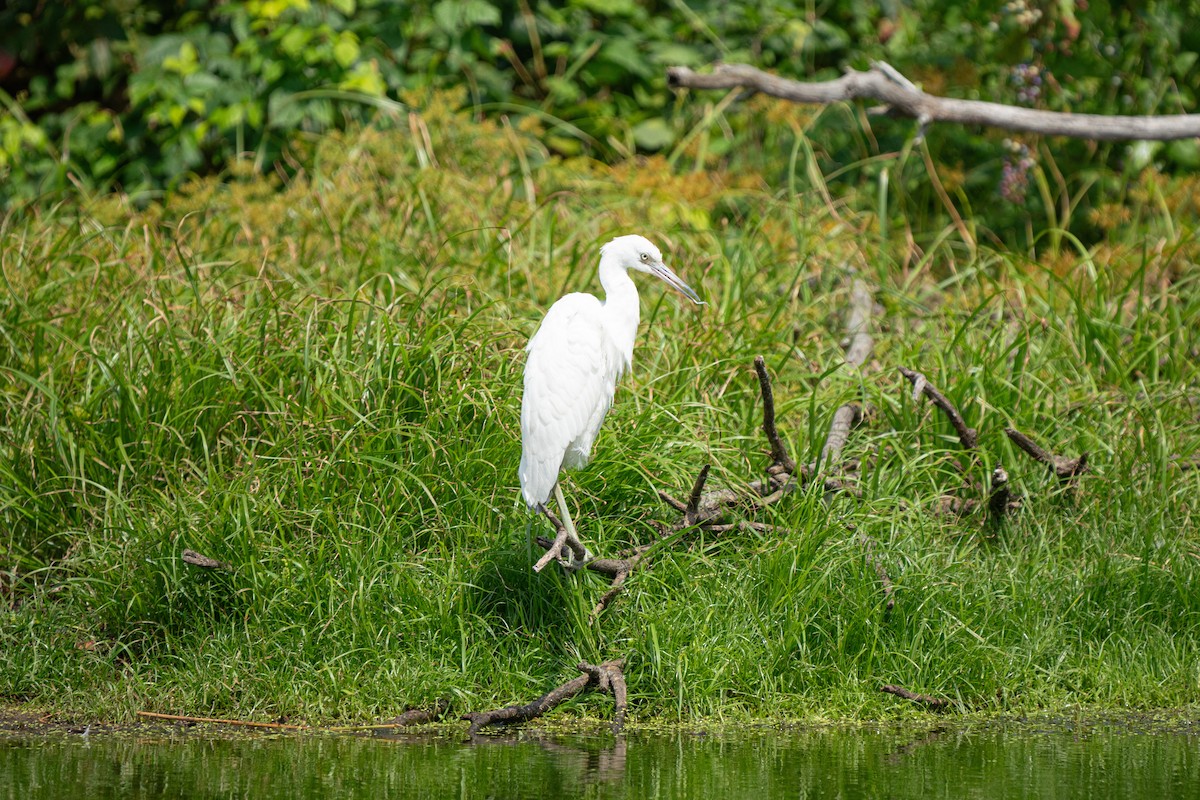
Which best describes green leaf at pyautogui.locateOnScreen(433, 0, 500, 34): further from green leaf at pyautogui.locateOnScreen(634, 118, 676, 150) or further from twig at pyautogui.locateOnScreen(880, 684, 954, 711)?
twig at pyautogui.locateOnScreen(880, 684, 954, 711)

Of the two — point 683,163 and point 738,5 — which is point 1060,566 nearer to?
point 683,163

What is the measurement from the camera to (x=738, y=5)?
8469 millimetres

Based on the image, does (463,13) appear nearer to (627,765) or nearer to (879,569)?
(879,569)

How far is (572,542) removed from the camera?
401 cm

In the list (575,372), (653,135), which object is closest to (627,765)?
(575,372)

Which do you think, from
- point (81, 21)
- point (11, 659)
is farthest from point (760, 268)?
point (81, 21)

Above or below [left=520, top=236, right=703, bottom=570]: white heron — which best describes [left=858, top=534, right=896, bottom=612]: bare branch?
below

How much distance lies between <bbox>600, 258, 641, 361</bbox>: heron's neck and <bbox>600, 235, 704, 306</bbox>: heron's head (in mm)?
40

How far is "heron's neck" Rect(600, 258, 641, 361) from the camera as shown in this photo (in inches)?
162

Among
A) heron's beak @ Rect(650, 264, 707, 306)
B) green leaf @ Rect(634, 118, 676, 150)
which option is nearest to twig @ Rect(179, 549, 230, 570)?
heron's beak @ Rect(650, 264, 707, 306)

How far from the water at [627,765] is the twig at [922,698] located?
0.15 m

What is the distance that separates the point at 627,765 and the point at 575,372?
1200mm

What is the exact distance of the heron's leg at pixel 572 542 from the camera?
13.0 feet

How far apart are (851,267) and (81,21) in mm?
4725
